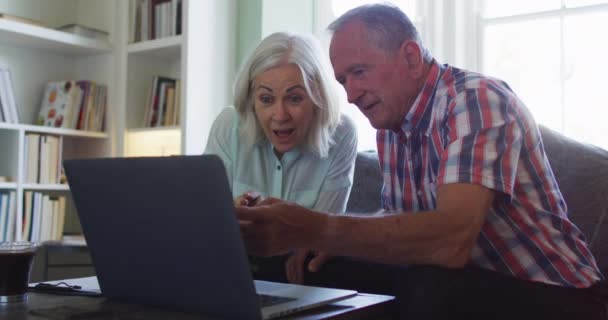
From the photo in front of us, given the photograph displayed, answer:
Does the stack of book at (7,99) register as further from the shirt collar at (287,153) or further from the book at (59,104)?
the shirt collar at (287,153)

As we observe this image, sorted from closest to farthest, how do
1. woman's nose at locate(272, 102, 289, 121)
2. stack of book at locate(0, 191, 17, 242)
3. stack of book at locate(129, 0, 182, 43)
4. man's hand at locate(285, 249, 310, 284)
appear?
man's hand at locate(285, 249, 310, 284)
woman's nose at locate(272, 102, 289, 121)
stack of book at locate(0, 191, 17, 242)
stack of book at locate(129, 0, 182, 43)

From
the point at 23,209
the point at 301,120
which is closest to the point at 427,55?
the point at 301,120

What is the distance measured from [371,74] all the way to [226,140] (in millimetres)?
809

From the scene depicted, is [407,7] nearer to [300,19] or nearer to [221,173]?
[300,19]

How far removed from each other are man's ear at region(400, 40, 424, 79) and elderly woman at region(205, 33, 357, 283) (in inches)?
22.5

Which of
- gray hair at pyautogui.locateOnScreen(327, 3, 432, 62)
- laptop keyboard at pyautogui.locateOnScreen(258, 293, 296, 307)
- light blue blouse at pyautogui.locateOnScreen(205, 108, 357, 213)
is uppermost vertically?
gray hair at pyautogui.locateOnScreen(327, 3, 432, 62)

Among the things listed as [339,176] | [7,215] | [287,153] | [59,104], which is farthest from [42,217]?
[339,176]

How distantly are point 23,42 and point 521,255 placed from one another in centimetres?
281

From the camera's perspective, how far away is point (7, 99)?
3066mm

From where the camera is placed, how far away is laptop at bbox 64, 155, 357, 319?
871 mm

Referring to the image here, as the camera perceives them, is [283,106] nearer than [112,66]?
Yes

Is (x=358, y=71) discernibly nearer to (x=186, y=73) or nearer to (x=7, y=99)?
(x=186, y=73)

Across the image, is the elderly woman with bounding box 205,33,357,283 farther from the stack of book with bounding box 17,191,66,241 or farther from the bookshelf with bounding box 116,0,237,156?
the stack of book with bounding box 17,191,66,241

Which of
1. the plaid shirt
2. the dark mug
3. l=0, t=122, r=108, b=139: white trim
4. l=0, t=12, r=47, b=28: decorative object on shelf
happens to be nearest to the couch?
the plaid shirt
